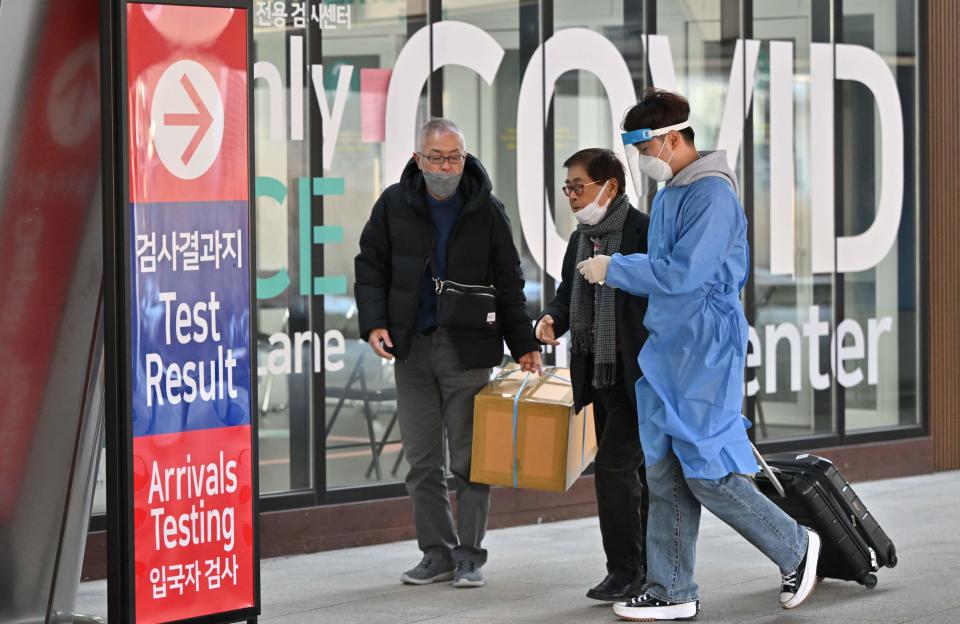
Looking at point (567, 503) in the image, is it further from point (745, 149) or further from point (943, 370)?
point (943, 370)

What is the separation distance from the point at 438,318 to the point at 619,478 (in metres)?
1.05

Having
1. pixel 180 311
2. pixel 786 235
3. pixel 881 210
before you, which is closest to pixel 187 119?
pixel 180 311

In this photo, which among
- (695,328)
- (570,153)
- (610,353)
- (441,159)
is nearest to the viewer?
(695,328)

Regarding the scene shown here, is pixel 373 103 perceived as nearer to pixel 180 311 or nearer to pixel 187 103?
pixel 187 103

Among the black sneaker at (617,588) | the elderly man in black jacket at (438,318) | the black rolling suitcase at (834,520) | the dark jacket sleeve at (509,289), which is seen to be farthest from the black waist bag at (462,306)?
the black rolling suitcase at (834,520)

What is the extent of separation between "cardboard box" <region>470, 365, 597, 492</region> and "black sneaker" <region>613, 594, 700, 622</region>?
0.63m

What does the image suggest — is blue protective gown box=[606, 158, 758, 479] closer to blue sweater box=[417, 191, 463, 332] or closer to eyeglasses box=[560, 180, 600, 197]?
eyeglasses box=[560, 180, 600, 197]

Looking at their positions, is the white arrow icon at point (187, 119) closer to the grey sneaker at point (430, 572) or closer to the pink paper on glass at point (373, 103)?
the grey sneaker at point (430, 572)

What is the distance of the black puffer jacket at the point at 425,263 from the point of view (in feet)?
22.5

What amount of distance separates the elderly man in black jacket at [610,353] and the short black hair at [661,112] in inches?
16.5

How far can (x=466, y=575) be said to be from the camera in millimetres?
6883

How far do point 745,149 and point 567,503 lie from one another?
2.50m

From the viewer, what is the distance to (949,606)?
6.35m

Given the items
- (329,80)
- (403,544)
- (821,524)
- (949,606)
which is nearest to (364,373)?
(403,544)
